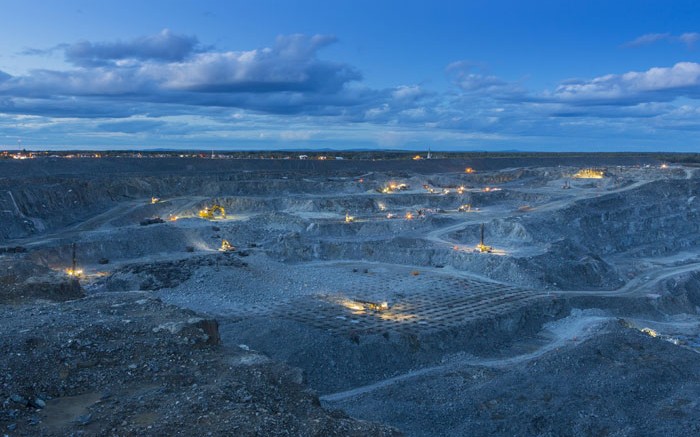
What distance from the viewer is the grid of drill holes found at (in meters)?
29.7

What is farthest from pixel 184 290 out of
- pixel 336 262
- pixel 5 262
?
pixel 336 262

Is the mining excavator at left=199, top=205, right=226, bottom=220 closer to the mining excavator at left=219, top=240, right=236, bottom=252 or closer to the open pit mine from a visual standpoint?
the open pit mine

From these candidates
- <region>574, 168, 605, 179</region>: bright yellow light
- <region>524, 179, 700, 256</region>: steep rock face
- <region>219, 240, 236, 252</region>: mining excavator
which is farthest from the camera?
<region>574, 168, 605, 179</region>: bright yellow light

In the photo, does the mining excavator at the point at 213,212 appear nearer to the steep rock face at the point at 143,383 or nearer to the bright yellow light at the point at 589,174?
the steep rock face at the point at 143,383

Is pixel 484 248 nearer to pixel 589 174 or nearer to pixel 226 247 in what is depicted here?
pixel 226 247

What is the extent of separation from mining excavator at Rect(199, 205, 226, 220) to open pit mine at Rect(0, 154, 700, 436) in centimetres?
31

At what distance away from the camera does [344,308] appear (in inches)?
1289

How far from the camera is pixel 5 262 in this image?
25.4m

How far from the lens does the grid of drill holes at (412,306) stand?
97.6ft

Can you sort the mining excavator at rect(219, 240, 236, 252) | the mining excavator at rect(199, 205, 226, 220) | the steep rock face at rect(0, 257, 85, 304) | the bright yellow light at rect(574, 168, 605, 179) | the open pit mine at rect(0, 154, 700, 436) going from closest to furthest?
the open pit mine at rect(0, 154, 700, 436) < the steep rock face at rect(0, 257, 85, 304) < the mining excavator at rect(219, 240, 236, 252) < the mining excavator at rect(199, 205, 226, 220) < the bright yellow light at rect(574, 168, 605, 179)

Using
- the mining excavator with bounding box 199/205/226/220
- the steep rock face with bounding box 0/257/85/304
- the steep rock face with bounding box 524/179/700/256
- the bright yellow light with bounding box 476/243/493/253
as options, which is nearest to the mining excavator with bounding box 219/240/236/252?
the mining excavator with bounding box 199/205/226/220

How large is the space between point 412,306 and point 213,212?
1383 inches

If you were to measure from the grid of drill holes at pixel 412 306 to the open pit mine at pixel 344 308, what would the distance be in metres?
0.20

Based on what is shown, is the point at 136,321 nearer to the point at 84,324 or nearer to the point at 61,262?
the point at 84,324
